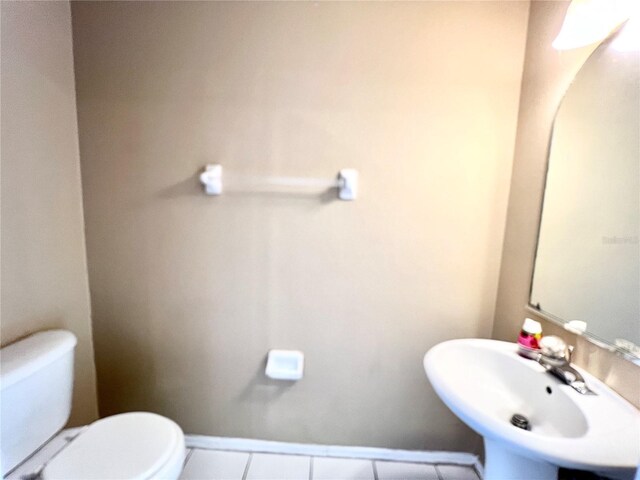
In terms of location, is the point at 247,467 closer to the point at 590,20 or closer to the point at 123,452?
the point at 123,452

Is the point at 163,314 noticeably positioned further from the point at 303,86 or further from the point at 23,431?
the point at 303,86

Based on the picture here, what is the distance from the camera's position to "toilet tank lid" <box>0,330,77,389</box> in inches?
38.7

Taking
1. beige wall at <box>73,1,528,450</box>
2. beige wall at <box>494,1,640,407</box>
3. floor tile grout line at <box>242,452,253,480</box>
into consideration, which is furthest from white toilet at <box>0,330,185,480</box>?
beige wall at <box>494,1,640,407</box>

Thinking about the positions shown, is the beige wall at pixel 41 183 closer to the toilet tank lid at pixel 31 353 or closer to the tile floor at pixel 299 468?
the toilet tank lid at pixel 31 353

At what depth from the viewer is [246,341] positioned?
1.51 m

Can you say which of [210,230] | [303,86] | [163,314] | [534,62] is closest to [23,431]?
[163,314]

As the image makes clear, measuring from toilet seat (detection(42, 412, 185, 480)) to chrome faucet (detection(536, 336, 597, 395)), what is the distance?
1241 millimetres

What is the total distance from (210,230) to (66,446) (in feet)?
2.97

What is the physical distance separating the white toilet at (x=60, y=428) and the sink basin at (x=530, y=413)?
93cm

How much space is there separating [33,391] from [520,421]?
1.60 m

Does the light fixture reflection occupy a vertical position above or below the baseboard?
above

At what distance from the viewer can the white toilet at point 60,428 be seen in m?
0.97

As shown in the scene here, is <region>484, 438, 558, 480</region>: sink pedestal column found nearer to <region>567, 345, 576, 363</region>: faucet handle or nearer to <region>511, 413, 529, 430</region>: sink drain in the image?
<region>511, 413, 529, 430</region>: sink drain

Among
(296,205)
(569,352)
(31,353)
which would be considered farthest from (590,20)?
(31,353)
